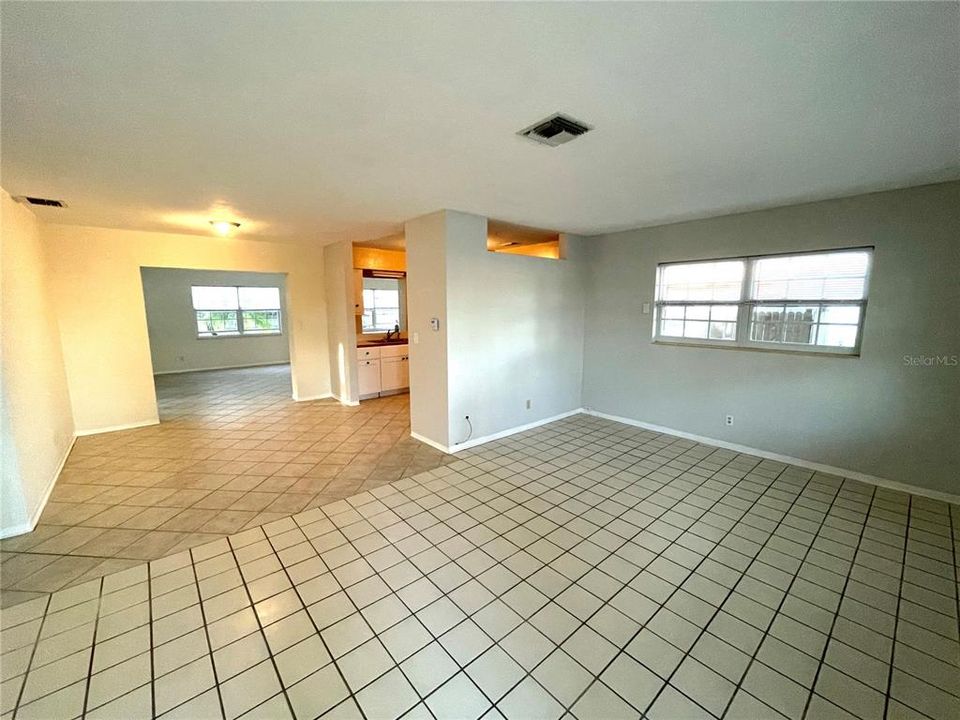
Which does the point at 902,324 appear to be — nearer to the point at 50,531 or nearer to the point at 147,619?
the point at 147,619

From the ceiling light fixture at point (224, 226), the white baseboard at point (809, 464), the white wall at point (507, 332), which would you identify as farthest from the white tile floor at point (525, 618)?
the ceiling light fixture at point (224, 226)

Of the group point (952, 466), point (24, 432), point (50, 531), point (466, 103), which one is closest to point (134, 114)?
point (466, 103)

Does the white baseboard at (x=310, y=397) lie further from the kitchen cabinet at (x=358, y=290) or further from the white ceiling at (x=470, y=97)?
the white ceiling at (x=470, y=97)

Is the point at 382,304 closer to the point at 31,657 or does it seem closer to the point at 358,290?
the point at 358,290

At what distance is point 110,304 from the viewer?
14.6 feet

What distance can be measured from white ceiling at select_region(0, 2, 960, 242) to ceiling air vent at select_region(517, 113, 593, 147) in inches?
2.9

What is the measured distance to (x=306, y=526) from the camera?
8.52ft

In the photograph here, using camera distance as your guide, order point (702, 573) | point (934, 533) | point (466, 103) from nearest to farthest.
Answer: point (466, 103)
point (702, 573)
point (934, 533)

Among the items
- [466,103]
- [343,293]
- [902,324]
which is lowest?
[902,324]

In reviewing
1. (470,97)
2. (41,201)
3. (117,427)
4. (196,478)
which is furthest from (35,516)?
(470,97)

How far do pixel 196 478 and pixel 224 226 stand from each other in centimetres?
279

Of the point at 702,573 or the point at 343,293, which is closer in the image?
the point at 702,573

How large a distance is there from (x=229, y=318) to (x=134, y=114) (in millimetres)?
8185

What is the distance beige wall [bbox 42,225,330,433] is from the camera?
4.19 m
